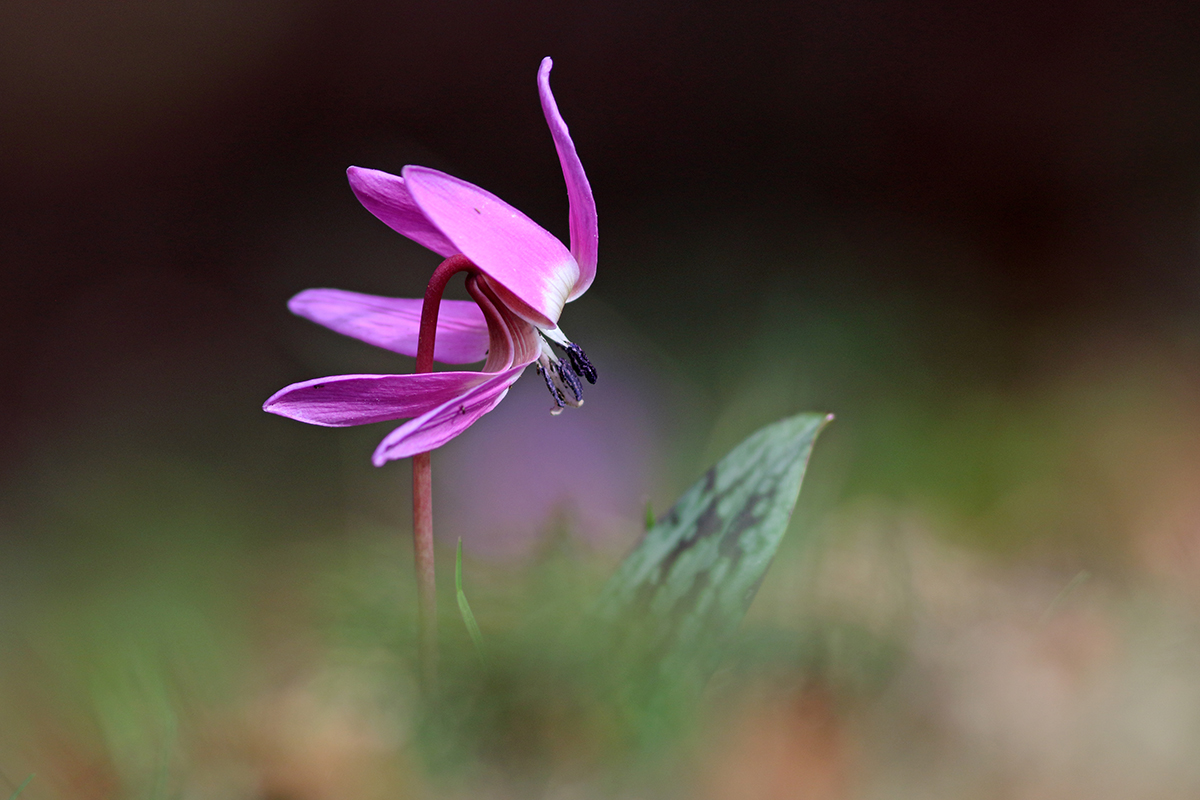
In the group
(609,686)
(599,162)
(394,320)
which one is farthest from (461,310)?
(599,162)

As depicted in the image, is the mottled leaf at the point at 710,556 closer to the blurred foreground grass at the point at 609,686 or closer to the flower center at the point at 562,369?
the blurred foreground grass at the point at 609,686

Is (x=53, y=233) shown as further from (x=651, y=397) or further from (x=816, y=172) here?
(x=816, y=172)

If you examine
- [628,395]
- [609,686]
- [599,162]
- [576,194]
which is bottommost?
[609,686]

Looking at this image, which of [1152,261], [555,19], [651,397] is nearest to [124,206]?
[555,19]

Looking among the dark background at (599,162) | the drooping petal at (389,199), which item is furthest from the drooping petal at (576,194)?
the dark background at (599,162)

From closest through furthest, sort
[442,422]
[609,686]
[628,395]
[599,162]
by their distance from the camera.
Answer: [609,686], [442,422], [628,395], [599,162]

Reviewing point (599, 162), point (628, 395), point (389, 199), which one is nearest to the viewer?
point (389, 199)

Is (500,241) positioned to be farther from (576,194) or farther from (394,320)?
(394,320)

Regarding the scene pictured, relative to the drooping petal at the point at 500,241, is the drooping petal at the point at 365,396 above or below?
below
